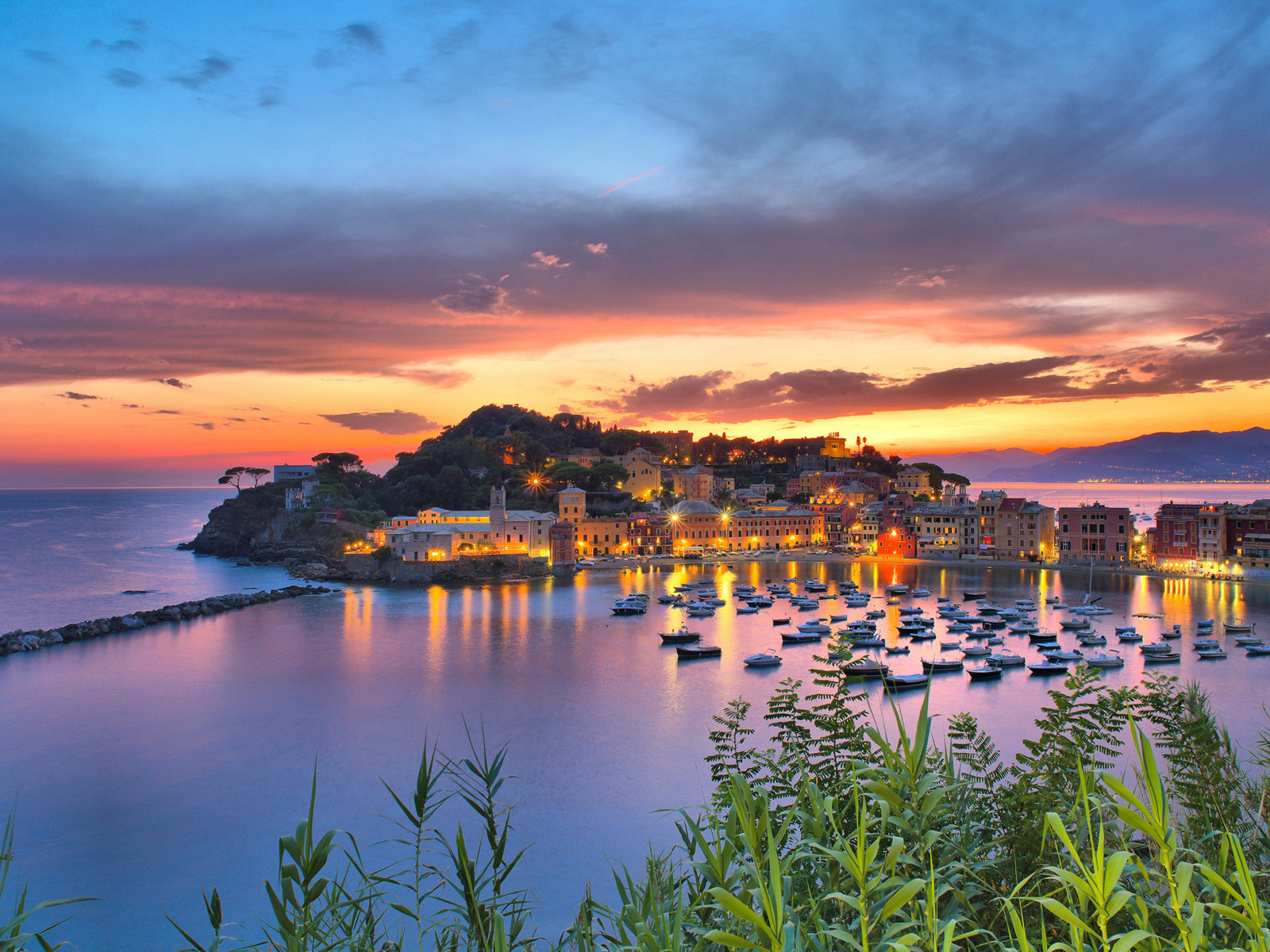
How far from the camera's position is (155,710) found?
12930 millimetres

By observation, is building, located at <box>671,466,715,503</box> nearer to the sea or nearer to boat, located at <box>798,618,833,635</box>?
the sea

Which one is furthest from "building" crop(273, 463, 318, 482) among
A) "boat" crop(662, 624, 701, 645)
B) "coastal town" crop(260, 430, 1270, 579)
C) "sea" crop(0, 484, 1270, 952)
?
"boat" crop(662, 624, 701, 645)

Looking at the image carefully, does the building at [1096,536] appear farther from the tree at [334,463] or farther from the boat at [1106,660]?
the tree at [334,463]

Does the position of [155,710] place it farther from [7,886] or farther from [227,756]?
[7,886]

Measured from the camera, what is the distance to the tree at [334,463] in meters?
42.9

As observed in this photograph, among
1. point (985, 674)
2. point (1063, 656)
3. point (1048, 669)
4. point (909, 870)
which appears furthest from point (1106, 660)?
point (909, 870)

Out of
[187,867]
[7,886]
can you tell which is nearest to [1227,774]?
[187,867]

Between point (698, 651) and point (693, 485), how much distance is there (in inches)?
1169

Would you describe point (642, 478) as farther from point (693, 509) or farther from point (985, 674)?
point (985, 674)

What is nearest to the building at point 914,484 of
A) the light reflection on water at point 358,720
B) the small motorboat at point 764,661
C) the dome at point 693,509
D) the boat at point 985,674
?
the dome at point 693,509

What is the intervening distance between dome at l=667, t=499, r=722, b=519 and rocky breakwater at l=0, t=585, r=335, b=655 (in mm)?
18101

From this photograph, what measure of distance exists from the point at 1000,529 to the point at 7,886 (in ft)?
114

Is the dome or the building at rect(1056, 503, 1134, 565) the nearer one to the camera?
the building at rect(1056, 503, 1134, 565)

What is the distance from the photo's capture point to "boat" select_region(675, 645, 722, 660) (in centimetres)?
1591
